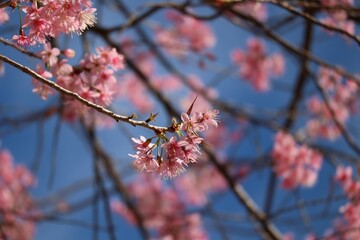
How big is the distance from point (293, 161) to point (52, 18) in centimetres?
327

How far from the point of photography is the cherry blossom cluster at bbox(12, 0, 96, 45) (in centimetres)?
160

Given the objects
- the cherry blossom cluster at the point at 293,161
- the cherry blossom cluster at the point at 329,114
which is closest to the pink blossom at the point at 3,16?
the cherry blossom cluster at the point at 293,161

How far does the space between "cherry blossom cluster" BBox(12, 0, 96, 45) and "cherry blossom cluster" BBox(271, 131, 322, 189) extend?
3.04 meters

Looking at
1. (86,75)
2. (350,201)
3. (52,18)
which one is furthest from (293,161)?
(52,18)

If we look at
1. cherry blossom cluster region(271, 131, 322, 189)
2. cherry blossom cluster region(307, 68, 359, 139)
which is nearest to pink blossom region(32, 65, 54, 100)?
cherry blossom cluster region(271, 131, 322, 189)

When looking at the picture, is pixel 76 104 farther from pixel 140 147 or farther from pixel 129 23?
pixel 129 23

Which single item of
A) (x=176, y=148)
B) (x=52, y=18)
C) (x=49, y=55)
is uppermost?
(x=49, y=55)

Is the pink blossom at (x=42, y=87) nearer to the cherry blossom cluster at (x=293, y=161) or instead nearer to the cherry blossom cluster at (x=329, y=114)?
the cherry blossom cluster at (x=293, y=161)

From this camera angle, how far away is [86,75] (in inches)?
83.3

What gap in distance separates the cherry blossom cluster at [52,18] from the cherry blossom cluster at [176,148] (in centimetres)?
47

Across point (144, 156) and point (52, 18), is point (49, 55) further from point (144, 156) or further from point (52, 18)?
point (144, 156)

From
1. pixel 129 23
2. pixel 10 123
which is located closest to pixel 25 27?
pixel 129 23

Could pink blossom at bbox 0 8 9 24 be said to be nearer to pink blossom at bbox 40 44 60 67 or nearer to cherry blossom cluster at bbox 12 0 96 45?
cherry blossom cluster at bbox 12 0 96 45

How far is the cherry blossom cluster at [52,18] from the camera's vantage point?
5.25 feet
